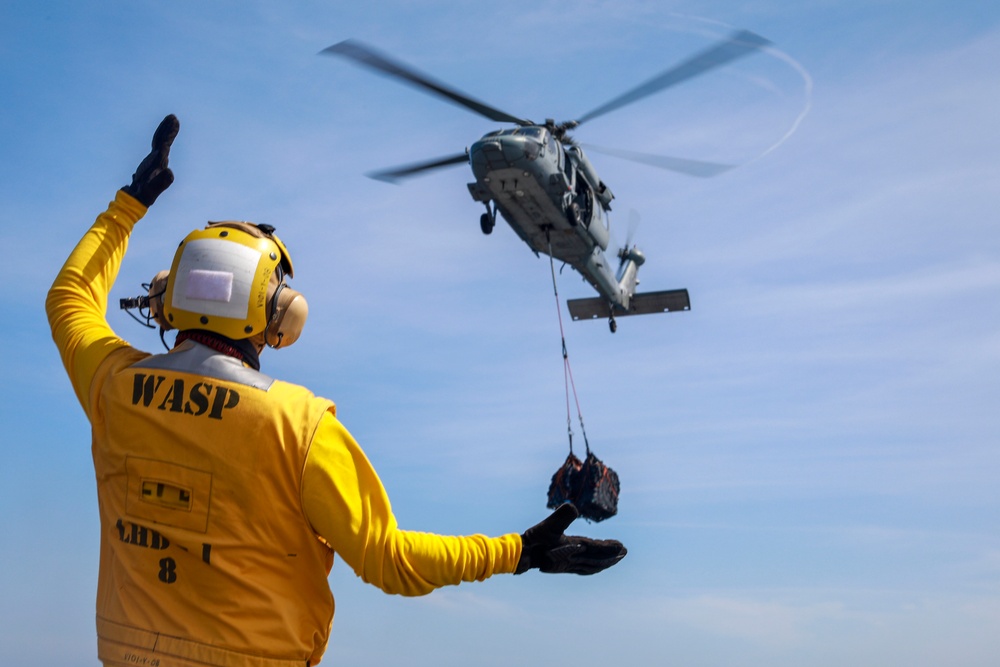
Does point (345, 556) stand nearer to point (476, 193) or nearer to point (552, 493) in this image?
point (552, 493)

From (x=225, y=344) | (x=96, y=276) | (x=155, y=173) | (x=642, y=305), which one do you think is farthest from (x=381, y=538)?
(x=642, y=305)

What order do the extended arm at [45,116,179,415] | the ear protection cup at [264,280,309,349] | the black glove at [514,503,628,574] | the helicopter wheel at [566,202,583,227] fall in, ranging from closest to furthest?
the black glove at [514,503,628,574], the ear protection cup at [264,280,309,349], the extended arm at [45,116,179,415], the helicopter wheel at [566,202,583,227]

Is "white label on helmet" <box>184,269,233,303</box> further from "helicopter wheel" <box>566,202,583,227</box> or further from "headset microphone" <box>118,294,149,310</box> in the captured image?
"helicopter wheel" <box>566,202,583,227</box>

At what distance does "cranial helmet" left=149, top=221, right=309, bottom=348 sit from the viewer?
330 centimetres

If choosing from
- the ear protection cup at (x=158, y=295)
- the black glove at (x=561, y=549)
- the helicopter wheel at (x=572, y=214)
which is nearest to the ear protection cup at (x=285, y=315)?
the ear protection cup at (x=158, y=295)

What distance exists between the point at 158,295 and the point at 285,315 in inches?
20.5

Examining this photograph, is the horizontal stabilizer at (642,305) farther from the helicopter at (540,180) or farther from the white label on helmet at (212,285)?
the white label on helmet at (212,285)

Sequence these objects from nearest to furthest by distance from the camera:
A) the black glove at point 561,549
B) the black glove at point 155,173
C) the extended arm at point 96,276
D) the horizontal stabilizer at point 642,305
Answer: the black glove at point 561,549 < the extended arm at point 96,276 < the black glove at point 155,173 < the horizontal stabilizer at point 642,305

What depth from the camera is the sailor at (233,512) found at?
314cm

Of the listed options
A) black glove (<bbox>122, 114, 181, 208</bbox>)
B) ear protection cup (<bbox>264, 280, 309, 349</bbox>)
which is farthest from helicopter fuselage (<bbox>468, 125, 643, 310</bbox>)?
ear protection cup (<bbox>264, 280, 309, 349</bbox>)

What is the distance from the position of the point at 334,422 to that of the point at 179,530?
59 cm

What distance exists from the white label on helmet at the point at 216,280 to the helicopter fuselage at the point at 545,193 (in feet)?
43.0

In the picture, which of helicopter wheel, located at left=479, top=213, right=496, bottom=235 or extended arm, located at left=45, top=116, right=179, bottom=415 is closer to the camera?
extended arm, located at left=45, top=116, right=179, bottom=415

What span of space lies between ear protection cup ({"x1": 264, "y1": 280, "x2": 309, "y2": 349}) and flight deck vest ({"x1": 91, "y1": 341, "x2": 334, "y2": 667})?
0.77ft
